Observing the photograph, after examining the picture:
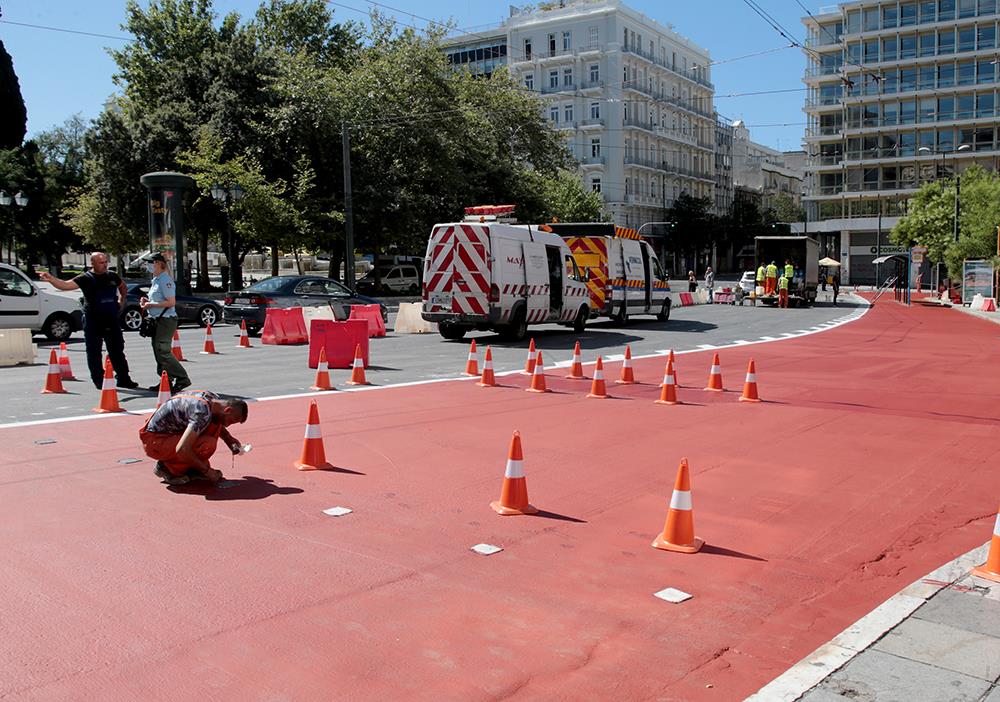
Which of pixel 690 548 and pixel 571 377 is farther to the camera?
pixel 571 377

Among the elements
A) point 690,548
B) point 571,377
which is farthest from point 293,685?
point 571,377

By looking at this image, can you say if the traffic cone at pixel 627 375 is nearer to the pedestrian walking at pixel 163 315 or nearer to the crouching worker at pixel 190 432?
the pedestrian walking at pixel 163 315

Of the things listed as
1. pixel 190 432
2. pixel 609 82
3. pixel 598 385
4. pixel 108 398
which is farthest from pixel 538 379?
pixel 609 82

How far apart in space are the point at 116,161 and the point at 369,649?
45356 mm

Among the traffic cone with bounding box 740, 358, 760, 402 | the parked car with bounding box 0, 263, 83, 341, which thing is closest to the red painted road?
the traffic cone with bounding box 740, 358, 760, 402

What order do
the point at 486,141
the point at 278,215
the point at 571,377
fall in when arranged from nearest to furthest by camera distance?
the point at 571,377
the point at 278,215
the point at 486,141

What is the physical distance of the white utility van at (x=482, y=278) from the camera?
801 inches

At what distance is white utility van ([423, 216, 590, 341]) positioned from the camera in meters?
20.3

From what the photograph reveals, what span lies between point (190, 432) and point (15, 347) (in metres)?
10.8

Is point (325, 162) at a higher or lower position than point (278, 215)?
higher

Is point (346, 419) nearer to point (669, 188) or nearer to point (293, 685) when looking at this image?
point (293, 685)

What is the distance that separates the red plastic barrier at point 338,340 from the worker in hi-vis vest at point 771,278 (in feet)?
91.4

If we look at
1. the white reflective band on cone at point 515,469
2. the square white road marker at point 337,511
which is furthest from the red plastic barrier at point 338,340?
the white reflective band on cone at point 515,469

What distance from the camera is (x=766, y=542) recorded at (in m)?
6.11
